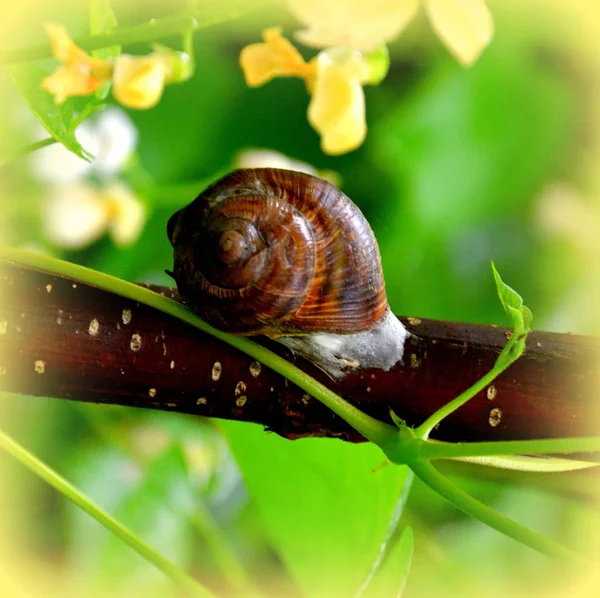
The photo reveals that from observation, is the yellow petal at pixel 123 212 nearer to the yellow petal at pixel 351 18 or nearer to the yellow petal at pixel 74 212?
the yellow petal at pixel 74 212

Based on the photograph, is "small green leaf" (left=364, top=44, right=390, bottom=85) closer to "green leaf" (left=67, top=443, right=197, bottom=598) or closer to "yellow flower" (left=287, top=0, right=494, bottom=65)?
"yellow flower" (left=287, top=0, right=494, bottom=65)

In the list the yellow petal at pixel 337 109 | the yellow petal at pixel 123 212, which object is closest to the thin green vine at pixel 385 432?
the yellow petal at pixel 337 109

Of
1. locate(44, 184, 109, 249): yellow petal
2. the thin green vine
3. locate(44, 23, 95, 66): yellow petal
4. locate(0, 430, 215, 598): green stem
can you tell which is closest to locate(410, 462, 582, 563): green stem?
the thin green vine

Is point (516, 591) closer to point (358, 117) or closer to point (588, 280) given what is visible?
point (588, 280)

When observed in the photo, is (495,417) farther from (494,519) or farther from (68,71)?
(68,71)

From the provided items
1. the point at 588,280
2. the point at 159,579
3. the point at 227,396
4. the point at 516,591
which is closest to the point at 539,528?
the point at 516,591

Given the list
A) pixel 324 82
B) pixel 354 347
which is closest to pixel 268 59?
pixel 324 82
